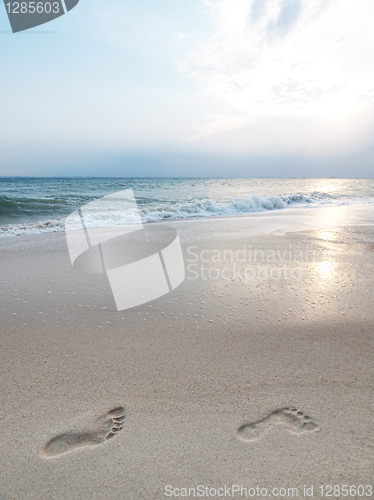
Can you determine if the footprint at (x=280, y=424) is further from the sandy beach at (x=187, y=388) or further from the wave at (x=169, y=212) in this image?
the wave at (x=169, y=212)

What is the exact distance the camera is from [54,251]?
4375mm

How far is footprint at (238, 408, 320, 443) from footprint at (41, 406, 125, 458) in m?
0.64

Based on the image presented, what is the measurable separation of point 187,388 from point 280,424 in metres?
0.53

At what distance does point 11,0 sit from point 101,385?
6.17 meters

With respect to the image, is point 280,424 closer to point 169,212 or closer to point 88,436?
point 88,436

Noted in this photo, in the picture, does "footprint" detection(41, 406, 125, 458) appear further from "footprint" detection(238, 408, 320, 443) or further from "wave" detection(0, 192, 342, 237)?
"wave" detection(0, 192, 342, 237)

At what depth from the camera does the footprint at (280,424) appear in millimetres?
1283

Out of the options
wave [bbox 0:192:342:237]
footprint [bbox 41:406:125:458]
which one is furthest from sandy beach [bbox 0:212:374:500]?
wave [bbox 0:192:342:237]

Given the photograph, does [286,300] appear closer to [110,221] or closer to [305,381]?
[305,381]

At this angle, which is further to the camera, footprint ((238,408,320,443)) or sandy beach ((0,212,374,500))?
footprint ((238,408,320,443))

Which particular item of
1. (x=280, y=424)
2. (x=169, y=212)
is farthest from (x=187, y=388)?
(x=169, y=212)

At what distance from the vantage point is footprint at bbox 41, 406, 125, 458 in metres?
1.22

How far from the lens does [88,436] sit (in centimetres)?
128

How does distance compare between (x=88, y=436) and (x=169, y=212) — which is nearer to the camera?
(x=88, y=436)
